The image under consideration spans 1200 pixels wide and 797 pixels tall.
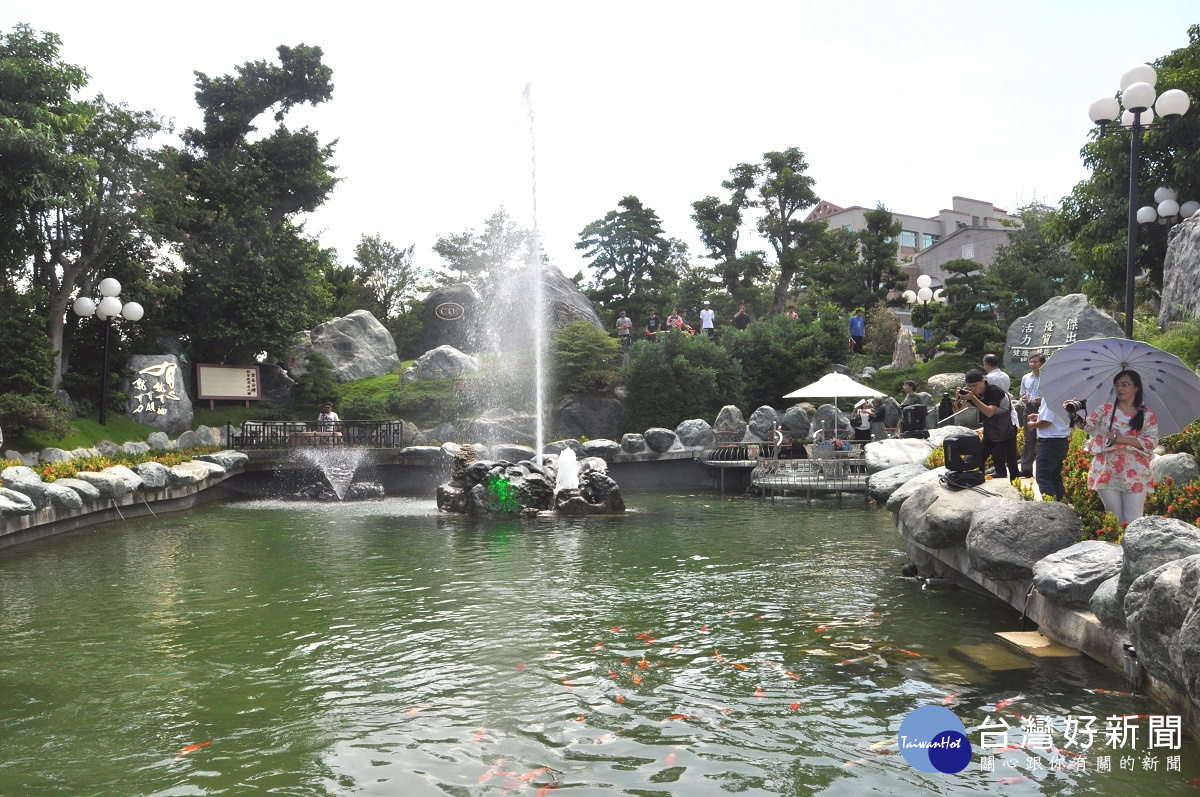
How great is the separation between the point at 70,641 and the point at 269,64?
30.2 meters

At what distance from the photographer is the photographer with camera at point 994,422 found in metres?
9.95

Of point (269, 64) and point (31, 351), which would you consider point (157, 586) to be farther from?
point (269, 64)

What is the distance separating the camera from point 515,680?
6699 mm

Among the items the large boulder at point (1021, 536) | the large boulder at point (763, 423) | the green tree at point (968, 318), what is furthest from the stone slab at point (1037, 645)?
the green tree at point (968, 318)

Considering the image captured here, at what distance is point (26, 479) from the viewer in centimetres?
1478

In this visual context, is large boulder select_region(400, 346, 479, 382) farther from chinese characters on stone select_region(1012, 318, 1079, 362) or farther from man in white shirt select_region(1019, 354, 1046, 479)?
man in white shirt select_region(1019, 354, 1046, 479)

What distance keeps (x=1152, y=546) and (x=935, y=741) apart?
209cm

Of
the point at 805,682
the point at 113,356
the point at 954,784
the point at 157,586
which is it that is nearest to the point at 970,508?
the point at 805,682

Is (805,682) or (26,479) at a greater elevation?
(26,479)

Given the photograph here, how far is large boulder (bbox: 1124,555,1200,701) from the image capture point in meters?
4.61

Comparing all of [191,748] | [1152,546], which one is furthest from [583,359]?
[191,748]

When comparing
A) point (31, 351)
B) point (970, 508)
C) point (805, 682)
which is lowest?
point (805, 682)

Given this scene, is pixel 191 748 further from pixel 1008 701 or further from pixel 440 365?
pixel 440 365

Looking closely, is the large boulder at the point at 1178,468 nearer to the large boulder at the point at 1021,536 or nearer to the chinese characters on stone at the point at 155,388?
the large boulder at the point at 1021,536
